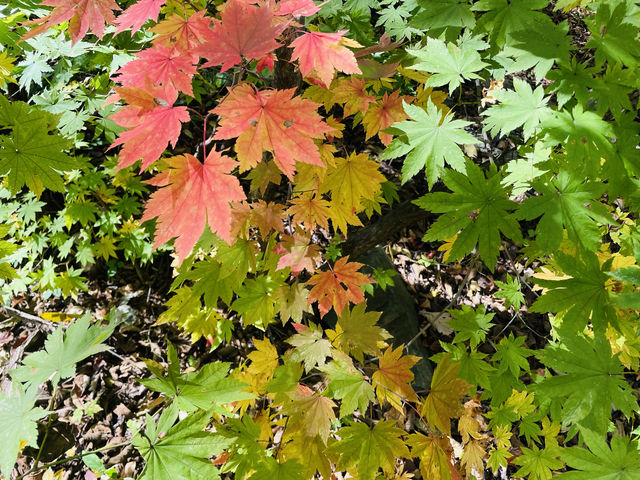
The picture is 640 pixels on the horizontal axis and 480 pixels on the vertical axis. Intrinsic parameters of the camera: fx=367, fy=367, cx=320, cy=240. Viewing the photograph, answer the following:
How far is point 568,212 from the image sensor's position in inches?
51.1

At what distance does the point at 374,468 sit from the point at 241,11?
1.65 m

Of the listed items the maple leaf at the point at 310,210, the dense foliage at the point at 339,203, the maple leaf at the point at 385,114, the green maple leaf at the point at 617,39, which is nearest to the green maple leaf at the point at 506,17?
the dense foliage at the point at 339,203

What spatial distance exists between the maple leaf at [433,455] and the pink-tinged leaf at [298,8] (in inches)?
66.5

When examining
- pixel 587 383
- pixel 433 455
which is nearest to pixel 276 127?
pixel 587 383

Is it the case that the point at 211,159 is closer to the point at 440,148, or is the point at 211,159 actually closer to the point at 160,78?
the point at 160,78

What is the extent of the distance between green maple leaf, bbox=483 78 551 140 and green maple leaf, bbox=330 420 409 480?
1.32 meters

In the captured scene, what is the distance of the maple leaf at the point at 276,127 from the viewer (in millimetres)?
1138

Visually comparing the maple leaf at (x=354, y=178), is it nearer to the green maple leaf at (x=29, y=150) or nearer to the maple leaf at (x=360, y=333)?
the maple leaf at (x=360, y=333)

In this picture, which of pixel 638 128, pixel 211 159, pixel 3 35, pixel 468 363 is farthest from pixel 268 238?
pixel 3 35

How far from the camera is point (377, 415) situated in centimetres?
290

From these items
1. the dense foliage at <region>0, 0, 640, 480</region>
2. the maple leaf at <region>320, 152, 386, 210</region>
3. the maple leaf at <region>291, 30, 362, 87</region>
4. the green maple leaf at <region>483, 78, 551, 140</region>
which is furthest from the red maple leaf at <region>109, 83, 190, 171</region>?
the green maple leaf at <region>483, 78, 551, 140</region>

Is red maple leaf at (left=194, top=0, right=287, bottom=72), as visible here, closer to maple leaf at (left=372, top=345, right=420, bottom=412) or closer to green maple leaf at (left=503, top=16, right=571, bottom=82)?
green maple leaf at (left=503, top=16, right=571, bottom=82)

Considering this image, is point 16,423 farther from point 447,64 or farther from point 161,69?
point 447,64

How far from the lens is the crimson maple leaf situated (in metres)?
1.09
